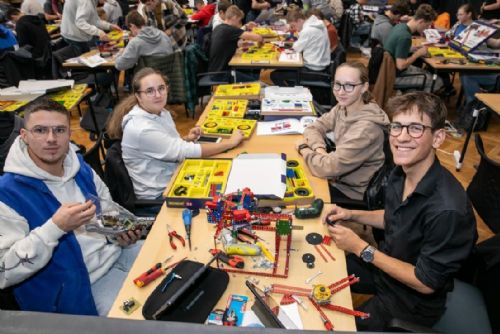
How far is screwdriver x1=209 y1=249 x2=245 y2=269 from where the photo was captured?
153cm

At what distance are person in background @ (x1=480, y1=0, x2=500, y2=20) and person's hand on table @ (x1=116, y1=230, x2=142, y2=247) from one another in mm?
6972

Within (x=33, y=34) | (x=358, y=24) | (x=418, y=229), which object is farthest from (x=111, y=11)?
(x=418, y=229)

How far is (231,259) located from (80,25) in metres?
5.08

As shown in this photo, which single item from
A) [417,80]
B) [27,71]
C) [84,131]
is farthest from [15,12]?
[417,80]

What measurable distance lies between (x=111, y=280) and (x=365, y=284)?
1.30 meters

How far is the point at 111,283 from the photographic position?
1844 millimetres

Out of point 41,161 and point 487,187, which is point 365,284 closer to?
point 487,187

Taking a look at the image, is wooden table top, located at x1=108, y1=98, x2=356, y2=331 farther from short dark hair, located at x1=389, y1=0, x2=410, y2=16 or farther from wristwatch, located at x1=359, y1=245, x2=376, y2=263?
short dark hair, located at x1=389, y1=0, x2=410, y2=16

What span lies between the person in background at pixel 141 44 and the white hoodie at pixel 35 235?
2.87 metres

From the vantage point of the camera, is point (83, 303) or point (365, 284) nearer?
point (83, 303)

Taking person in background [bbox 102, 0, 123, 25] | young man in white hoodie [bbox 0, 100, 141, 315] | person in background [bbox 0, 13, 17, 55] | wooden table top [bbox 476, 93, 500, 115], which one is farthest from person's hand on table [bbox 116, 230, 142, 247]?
person in background [bbox 102, 0, 123, 25]

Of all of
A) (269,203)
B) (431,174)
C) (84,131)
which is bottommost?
(84,131)

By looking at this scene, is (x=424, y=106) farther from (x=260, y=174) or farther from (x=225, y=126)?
(x=225, y=126)

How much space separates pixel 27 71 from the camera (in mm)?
4480
